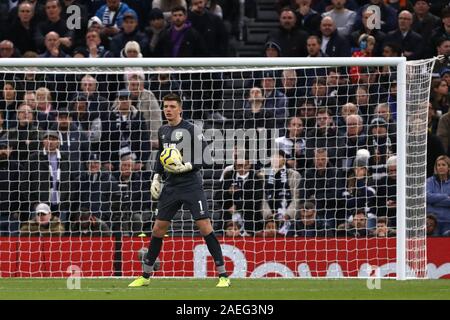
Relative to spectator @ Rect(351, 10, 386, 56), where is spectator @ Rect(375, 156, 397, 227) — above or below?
below

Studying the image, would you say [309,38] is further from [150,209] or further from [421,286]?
[421,286]

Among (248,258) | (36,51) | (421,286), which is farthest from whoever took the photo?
(36,51)

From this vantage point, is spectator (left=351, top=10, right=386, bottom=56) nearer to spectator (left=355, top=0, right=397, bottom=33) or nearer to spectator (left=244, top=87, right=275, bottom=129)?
spectator (left=355, top=0, right=397, bottom=33)

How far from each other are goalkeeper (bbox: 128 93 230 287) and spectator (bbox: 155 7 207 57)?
17.4ft

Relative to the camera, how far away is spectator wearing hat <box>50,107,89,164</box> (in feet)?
54.7

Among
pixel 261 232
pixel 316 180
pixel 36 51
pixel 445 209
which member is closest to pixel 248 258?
pixel 261 232

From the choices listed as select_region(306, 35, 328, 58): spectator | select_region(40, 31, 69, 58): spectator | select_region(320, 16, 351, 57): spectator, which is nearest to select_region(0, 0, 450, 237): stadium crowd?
select_region(306, 35, 328, 58): spectator

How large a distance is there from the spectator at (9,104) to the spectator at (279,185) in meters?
3.61

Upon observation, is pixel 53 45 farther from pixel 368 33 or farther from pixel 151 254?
pixel 151 254

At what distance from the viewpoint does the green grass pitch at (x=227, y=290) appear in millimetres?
12398

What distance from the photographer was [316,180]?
1648 centimetres

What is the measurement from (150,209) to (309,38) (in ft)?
12.0

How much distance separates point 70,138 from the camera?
16.8 meters

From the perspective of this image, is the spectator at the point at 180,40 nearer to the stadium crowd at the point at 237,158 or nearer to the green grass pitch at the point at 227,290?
the stadium crowd at the point at 237,158
